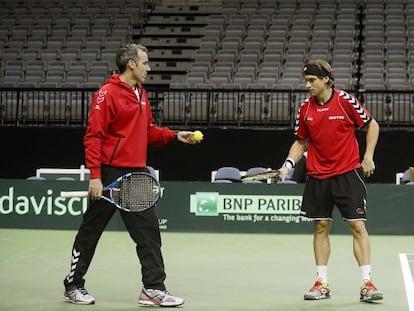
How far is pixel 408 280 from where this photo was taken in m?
9.16

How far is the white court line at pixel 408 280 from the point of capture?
25.7 ft

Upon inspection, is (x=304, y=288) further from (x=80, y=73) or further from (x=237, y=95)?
(x=80, y=73)

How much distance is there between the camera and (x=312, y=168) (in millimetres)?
8094

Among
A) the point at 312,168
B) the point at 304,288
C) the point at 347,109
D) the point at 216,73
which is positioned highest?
the point at 216,73

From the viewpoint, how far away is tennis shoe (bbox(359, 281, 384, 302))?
25.1 ft

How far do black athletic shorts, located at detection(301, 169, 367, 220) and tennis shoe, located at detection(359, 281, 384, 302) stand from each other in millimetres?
580

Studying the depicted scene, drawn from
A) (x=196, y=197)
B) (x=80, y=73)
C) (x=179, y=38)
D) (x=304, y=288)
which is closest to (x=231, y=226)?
(x=196, y=197)

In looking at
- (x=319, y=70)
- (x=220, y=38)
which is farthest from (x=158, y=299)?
(x=220, y=38)

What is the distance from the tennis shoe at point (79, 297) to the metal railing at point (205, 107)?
38.9 feet

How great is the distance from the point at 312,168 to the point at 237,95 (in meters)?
11.9

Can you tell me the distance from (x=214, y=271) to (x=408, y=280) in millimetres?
2069

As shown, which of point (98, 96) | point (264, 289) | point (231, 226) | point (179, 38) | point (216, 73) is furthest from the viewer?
point (179, 38)

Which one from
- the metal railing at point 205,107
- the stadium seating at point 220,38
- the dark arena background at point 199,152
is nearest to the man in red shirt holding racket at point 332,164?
the dark arena background at point 199,152

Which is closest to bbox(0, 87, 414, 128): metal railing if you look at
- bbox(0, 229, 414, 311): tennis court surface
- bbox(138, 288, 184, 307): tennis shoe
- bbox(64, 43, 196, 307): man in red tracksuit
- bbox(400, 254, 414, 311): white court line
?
bbox(0, 229, 414, 311): tennis court surface
